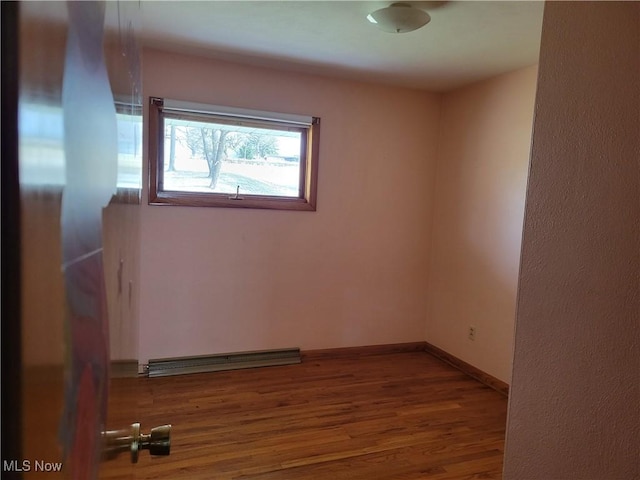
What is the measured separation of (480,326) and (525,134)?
53.8 inches

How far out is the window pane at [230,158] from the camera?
2.84 metres

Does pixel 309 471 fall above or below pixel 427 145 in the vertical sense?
below

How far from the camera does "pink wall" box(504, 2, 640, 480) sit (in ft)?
2.44

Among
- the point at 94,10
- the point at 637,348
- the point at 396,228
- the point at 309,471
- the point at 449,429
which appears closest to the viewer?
the point at 94,10

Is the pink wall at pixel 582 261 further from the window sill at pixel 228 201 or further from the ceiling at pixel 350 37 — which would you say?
the window sill at pixel 228 201

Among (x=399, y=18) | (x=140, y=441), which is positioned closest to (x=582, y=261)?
(x=140, y=441)

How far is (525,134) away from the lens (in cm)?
270

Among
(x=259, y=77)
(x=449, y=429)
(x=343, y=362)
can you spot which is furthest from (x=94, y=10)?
(x=343, y=362)

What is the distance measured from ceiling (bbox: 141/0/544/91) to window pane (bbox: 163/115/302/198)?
47 centimetres

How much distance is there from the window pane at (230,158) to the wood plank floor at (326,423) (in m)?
1.33

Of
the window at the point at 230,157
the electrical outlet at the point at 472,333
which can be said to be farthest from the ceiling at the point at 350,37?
the electrical outlet at the point at 472,333

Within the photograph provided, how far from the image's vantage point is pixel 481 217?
120 inches

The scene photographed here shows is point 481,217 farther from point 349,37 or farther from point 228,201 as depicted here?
point 228,201

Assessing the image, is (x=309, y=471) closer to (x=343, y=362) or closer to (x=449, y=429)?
(x=449, y=429)
